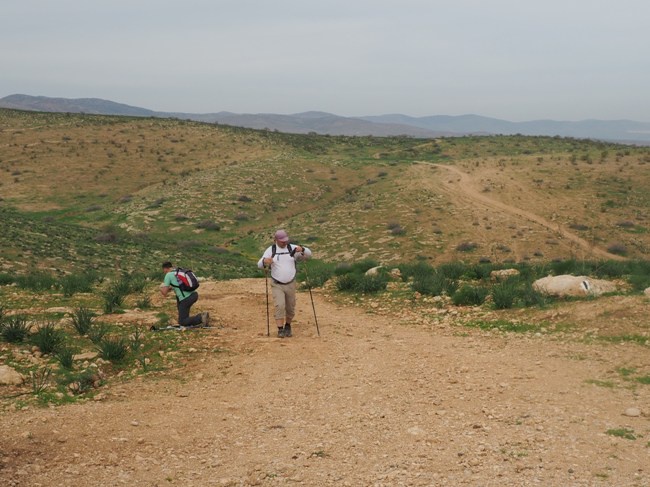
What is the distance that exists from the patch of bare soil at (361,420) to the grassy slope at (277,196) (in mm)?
14780

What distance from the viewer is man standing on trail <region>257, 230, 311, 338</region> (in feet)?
33.7

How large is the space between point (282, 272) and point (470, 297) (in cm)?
435

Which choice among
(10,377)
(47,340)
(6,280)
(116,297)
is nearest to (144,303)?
(116,297)

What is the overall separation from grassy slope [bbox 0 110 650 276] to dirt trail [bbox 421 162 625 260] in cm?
67

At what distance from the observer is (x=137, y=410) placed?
275 inches

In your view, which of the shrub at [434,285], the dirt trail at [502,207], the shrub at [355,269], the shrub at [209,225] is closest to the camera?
the shrub at [434,285]

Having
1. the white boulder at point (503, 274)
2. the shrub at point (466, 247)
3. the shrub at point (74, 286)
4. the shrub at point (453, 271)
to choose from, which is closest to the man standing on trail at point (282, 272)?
the shrub at point (453, 271)

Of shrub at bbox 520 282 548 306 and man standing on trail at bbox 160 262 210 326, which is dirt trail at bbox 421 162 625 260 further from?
man standing on trail at bbox 160 262 210 326

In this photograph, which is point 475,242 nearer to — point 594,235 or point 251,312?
point 594,235

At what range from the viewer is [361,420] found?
21.9 feet

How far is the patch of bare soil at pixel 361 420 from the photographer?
5395mm

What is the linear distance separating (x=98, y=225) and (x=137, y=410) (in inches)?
1250

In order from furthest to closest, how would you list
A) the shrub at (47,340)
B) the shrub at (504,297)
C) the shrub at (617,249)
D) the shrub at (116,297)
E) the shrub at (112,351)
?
the shrub at (617,249) < the shrub at (116,297) < the shrub at (504,297) < the shrub at (47,340) < the shrub at (112,351)

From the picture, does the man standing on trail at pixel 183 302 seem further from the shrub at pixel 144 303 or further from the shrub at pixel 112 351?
the shrub at pixel 112 351
